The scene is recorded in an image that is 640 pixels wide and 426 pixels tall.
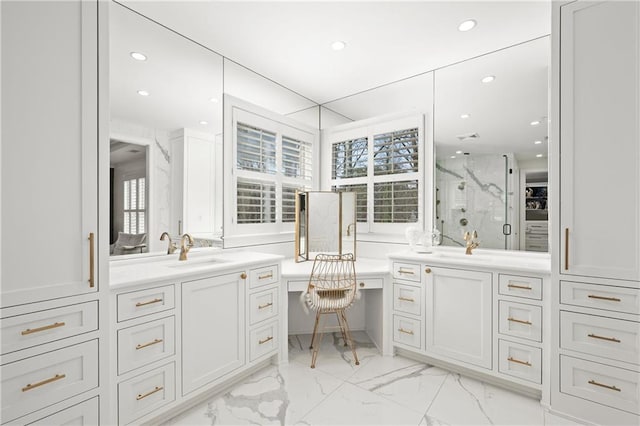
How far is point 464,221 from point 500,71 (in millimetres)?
1339

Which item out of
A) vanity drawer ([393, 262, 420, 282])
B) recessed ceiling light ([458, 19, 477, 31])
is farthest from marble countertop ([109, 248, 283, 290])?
recessed ceiling light ([458, 19, 477, 31])

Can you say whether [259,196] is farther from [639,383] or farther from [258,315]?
[639,383]

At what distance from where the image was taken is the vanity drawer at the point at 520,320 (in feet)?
6.24

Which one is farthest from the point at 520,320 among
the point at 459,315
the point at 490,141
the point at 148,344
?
the point at 148,344

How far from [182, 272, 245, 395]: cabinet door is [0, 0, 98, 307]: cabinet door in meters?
0.62

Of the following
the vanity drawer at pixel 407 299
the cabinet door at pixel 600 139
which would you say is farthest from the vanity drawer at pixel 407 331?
the cabinet door at pixel 600 139

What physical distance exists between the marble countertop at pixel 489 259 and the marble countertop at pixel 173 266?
127 cm

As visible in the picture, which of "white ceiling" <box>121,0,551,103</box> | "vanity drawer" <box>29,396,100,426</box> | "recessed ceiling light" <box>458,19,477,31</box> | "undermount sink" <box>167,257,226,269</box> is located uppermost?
"recessed ceiling light" <box>458,19,477,31</box>

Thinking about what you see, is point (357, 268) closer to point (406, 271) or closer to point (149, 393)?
point (406, 271)

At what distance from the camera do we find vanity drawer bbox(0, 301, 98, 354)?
1120mm

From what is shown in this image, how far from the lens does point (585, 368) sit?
5.54ft

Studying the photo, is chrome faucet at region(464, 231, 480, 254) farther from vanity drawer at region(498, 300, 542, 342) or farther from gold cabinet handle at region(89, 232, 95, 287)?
gold cabinet handle at region(89, 232, 95, 287)

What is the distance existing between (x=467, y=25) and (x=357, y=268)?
7.10ft

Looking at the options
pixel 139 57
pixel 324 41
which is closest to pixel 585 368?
pixel 324 41
